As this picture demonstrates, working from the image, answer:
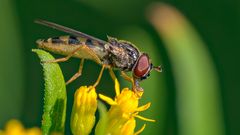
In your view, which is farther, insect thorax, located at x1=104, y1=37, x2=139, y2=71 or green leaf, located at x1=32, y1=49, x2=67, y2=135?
insect thorax, located at x1=104, y1=37, x2=139, y2=71

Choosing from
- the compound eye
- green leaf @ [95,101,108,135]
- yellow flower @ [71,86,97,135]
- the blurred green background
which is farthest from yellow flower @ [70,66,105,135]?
the blurred green background

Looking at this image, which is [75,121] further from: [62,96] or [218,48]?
[218,48]

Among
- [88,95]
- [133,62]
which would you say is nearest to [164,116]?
[133,62]

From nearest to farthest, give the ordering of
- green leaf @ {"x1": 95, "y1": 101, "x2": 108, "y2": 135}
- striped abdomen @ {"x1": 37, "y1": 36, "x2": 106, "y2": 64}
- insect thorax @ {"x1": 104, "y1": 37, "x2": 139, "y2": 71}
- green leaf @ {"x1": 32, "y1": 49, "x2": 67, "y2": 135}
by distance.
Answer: green leaf @ {"x1": 95, "y1": 101, "x2": 108, "y2": 135}, green leaf @ {"x1": 32, "y1": 49, "x2": 67, "y2": 135}, striped abdomen @ {"x1": 37, "y1": 36, "x2": 106, "y2": 64}, insect thorax @ {"x1": 104, "y1": 37, "x2": 139, "y2": 71}

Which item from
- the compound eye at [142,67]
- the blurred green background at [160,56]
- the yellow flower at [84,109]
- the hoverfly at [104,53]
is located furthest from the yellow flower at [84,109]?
the blurred green background at [160,56]

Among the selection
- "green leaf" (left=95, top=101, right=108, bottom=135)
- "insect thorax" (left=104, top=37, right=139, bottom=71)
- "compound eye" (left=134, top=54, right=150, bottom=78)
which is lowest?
"green leaf" (left=95, top=101, right=108, bottom=135)

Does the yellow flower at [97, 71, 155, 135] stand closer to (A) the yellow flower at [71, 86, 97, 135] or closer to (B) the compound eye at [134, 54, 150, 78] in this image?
(A) the yellow flower at [71, 86, 97, 135]
